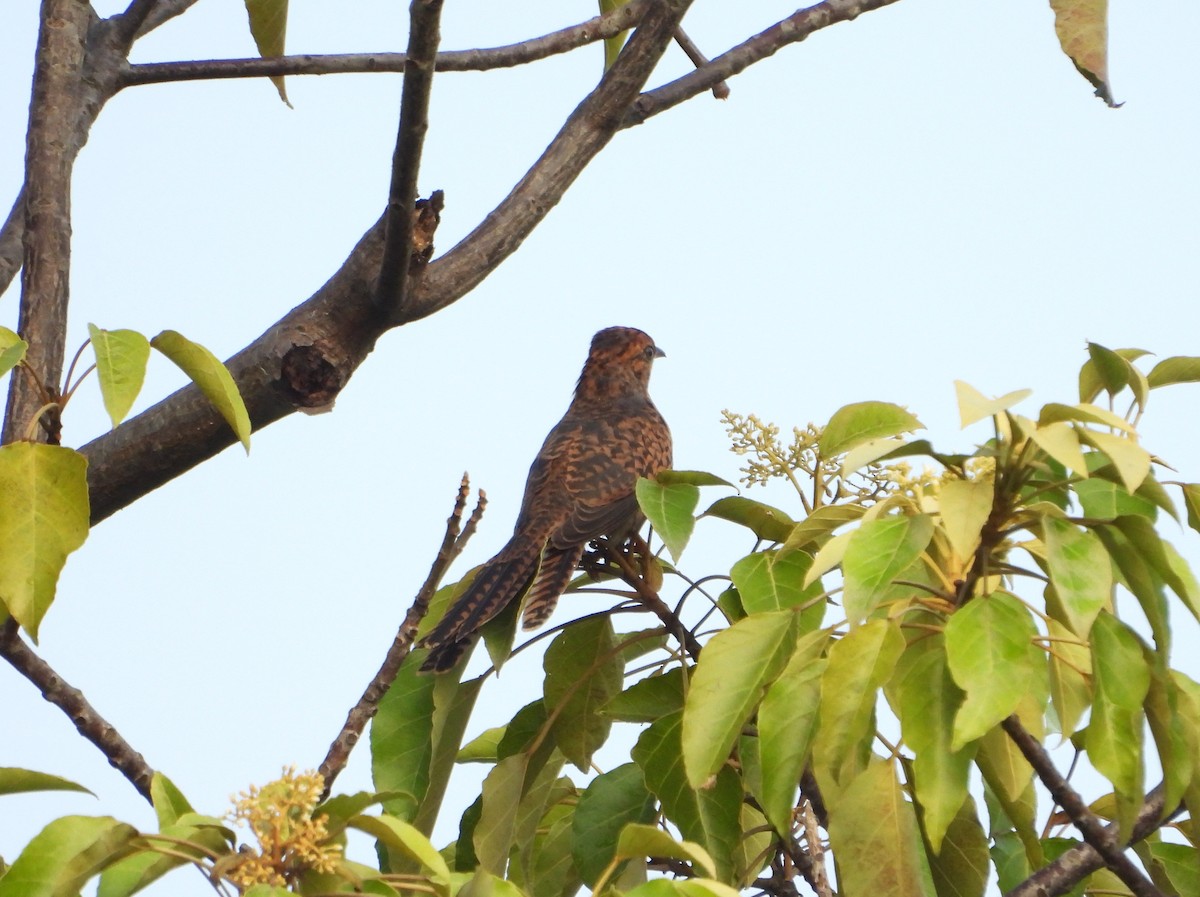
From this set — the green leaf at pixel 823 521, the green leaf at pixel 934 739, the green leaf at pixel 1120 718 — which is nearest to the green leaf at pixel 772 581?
the green leaf at pixel 823 521

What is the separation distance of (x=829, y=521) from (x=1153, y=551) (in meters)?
0.65

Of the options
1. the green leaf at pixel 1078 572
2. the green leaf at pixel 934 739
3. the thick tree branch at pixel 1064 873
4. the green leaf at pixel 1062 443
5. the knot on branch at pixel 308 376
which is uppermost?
the knot on branch at pixel 308 376

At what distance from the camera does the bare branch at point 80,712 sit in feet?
8.98

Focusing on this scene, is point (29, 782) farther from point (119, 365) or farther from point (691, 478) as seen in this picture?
point (691, 478)

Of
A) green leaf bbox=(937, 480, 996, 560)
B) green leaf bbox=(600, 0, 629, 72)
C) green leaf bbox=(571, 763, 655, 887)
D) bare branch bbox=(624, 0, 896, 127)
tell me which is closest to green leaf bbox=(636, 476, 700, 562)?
green leaf bbox=(571, 763, 655, 887)

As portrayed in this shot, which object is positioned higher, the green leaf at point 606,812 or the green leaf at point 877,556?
the green leaf at point 877,556

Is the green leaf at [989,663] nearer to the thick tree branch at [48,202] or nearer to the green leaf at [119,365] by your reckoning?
the green leaf at [119,365]

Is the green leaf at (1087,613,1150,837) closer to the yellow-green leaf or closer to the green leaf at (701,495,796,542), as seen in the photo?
the green leaf at (701,495,796,542)

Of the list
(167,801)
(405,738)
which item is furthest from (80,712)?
(405,738)

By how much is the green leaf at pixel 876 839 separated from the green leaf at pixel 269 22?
9.23 ft

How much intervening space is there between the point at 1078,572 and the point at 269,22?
3.04 m

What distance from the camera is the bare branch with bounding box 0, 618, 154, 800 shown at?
2.74m

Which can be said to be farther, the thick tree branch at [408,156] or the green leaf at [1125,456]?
the thick tree branch at [408,156]

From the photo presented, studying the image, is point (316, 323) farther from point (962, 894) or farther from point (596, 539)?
point (962, 894)
